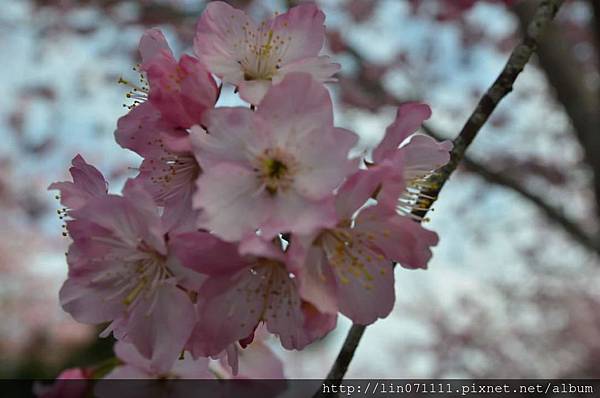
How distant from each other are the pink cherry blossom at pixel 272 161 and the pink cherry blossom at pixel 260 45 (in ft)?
0.23

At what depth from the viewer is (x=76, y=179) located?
821 mm

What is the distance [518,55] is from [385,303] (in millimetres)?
486

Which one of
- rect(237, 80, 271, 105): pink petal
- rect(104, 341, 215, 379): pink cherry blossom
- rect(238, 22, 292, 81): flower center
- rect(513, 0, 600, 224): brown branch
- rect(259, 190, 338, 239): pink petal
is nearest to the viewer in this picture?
rect(259, 190, 338, 239): pink petal

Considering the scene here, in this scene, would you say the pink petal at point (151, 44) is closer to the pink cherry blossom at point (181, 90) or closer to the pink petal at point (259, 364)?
the pink cherry blossom at point (181, 90)

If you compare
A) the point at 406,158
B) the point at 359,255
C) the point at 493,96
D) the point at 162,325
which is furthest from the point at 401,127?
the point at 162,325

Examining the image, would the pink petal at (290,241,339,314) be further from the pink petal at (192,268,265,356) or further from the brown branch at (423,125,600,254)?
the brown branch at (423,125,600,254)

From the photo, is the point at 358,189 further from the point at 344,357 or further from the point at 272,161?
the point at 344,357

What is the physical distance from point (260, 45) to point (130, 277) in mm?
375

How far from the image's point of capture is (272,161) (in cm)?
74

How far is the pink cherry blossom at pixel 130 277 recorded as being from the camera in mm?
737

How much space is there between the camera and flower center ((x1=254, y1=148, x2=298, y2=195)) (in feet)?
2.42

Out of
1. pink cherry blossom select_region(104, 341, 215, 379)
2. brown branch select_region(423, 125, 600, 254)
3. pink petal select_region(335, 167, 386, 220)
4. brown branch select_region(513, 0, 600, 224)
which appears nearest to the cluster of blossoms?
pink petal select_region(335, 167, 386, 220)

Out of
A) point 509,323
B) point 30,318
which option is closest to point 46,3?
point 509,323

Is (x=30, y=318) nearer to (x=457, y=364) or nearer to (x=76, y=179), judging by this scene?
(x=457, y=364)
